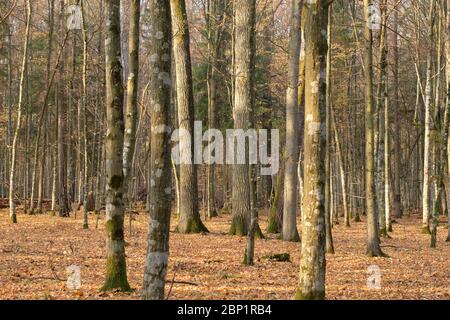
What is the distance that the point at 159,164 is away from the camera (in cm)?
670

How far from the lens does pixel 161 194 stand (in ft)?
22.0

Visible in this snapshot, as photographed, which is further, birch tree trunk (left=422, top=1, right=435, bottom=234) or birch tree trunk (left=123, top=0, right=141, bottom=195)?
Answer: birch tree trunk (left=422, top=1, right=435, bottom=234)

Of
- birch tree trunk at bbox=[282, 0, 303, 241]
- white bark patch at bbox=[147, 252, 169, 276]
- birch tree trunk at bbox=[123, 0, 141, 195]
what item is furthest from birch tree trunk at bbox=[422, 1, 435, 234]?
white bark patch at bbox=[147, 252, 169, 276]

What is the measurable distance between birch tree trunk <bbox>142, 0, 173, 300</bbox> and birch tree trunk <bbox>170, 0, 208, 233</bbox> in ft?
37.9

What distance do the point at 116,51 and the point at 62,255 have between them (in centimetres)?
594

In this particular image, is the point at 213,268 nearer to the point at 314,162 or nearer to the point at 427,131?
the point at 314,162

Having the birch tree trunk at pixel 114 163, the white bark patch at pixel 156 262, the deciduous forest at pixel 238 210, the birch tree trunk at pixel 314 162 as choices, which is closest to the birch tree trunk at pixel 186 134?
the deciduous forest at pixel 238 210

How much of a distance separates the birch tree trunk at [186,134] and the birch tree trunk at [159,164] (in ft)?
37.9

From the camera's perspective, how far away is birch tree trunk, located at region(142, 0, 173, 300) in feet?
21.6

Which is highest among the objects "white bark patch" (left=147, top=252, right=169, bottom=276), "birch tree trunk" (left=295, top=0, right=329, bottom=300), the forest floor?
"birch tree trunk" (left=295, top=0, right=329, bottom=300)

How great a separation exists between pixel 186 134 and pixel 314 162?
11.9 metres

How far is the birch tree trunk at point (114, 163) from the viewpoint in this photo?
8.01 metres

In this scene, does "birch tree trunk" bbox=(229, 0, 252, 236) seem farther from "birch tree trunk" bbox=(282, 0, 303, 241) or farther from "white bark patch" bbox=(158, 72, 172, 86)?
"white bark patch" bbox=(158, 72, 172, 86)

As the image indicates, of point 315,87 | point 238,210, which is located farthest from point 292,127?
point 315,87
